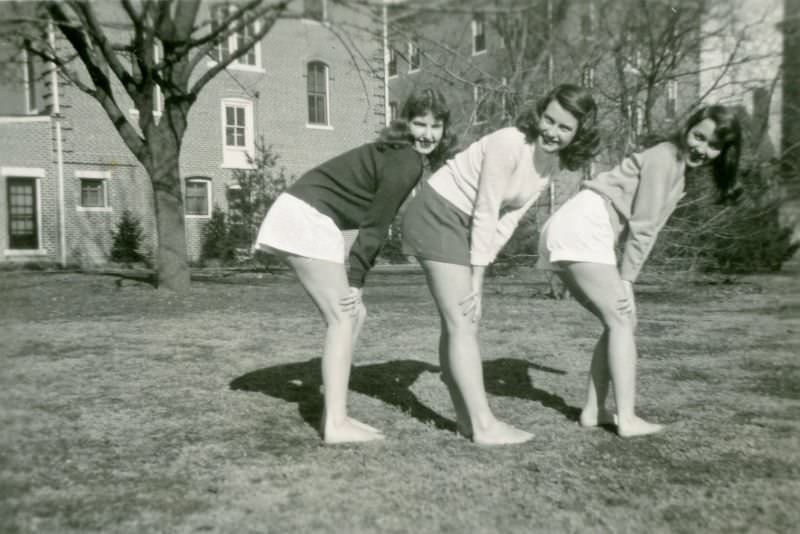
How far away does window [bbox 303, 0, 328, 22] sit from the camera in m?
5.31

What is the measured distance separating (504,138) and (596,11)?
8158mm

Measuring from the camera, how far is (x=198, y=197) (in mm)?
26781

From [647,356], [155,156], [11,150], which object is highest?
[11,150]

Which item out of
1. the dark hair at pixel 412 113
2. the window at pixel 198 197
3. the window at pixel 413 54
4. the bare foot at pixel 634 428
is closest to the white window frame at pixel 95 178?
the window at pixel 198 197

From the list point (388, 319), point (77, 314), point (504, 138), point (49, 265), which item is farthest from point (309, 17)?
point (49, 265)

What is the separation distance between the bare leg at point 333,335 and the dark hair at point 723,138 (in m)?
1.78

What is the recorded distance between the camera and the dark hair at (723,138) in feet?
11.9

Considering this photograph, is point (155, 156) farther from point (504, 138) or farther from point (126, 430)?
point (504, 138)

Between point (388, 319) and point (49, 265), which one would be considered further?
point (49, 265)

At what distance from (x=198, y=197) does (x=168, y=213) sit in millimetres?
13775

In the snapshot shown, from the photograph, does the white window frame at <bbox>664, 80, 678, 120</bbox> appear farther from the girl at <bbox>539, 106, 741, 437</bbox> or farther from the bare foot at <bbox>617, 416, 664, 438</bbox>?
the bare foot at <bbox>617, 416, 664, 438</bbox>

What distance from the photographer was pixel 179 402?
4.59 meters

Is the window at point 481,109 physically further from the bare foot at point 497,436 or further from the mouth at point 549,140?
the bare foot at point 497,436

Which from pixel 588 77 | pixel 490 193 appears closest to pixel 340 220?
pixel 490 193
